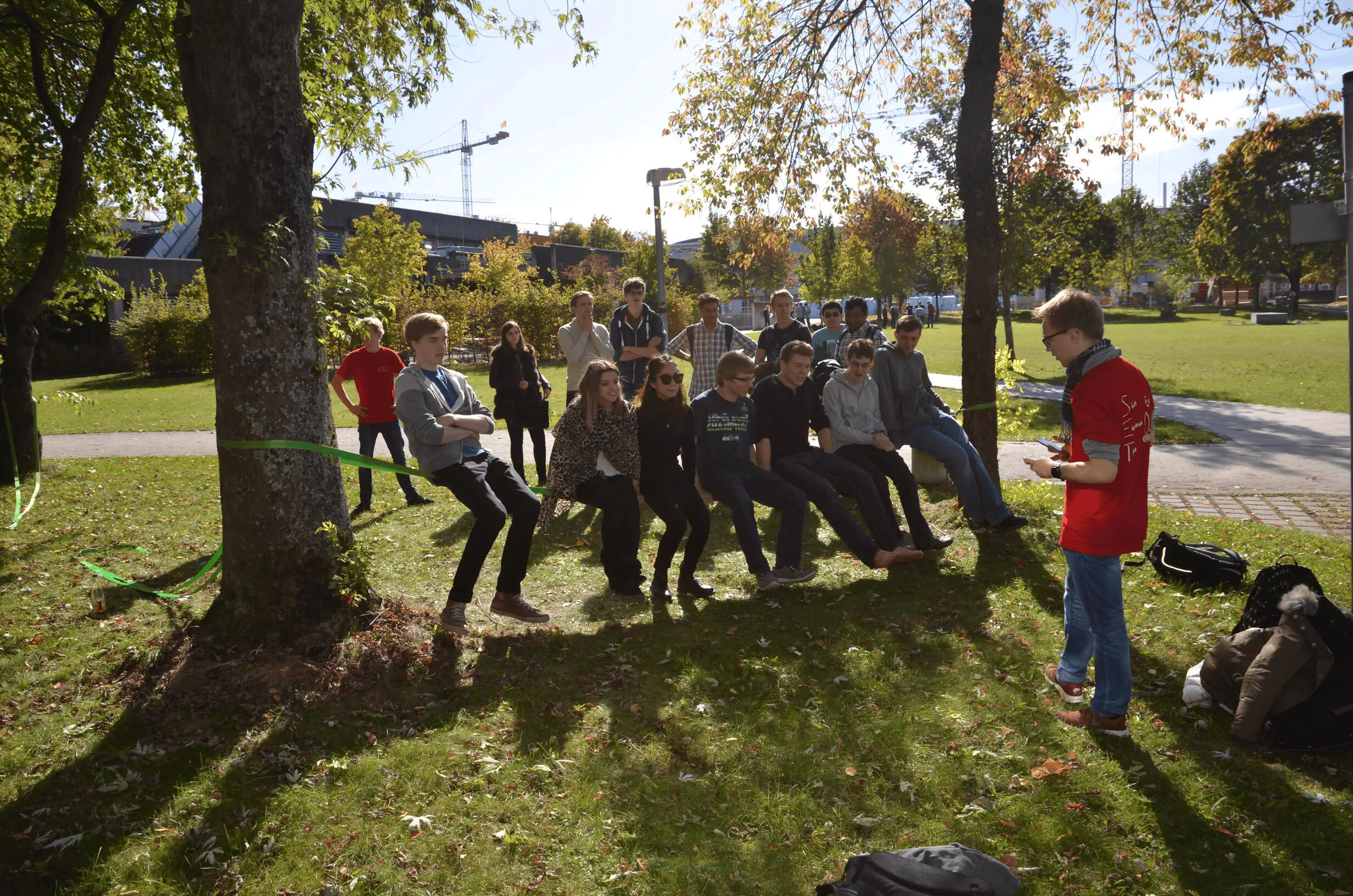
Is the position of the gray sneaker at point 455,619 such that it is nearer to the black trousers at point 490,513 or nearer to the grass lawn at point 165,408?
the black trousers at point 490,513

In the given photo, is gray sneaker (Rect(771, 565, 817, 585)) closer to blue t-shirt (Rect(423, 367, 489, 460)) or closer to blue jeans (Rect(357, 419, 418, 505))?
blue t-shirt (Rect(423, 367, 489, 460))

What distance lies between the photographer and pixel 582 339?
31.6 feet

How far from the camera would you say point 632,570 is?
A: 632cm

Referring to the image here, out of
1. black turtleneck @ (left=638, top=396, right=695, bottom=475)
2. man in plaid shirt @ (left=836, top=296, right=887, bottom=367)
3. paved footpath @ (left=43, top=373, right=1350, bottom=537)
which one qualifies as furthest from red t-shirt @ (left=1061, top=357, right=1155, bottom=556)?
man in plaid shirt @ (left=836, top=296, right=887, bottom=367)

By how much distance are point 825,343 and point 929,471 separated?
1966mm

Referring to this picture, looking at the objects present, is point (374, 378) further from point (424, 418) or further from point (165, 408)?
point (165, 408)

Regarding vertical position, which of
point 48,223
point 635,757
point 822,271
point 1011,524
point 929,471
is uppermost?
point 822,271

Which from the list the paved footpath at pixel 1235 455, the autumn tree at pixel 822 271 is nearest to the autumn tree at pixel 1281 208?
the autumn tree at pixel 822 271

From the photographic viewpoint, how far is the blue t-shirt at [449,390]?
5.66 m

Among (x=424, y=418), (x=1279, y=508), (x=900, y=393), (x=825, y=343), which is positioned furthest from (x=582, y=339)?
(x=1279, y=508)

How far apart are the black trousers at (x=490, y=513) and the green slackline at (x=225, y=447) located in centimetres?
24

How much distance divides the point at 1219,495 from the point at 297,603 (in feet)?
29.4

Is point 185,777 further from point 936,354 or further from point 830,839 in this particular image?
point 936,354

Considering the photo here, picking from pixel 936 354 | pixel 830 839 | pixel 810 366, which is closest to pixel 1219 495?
pixel 810 366
